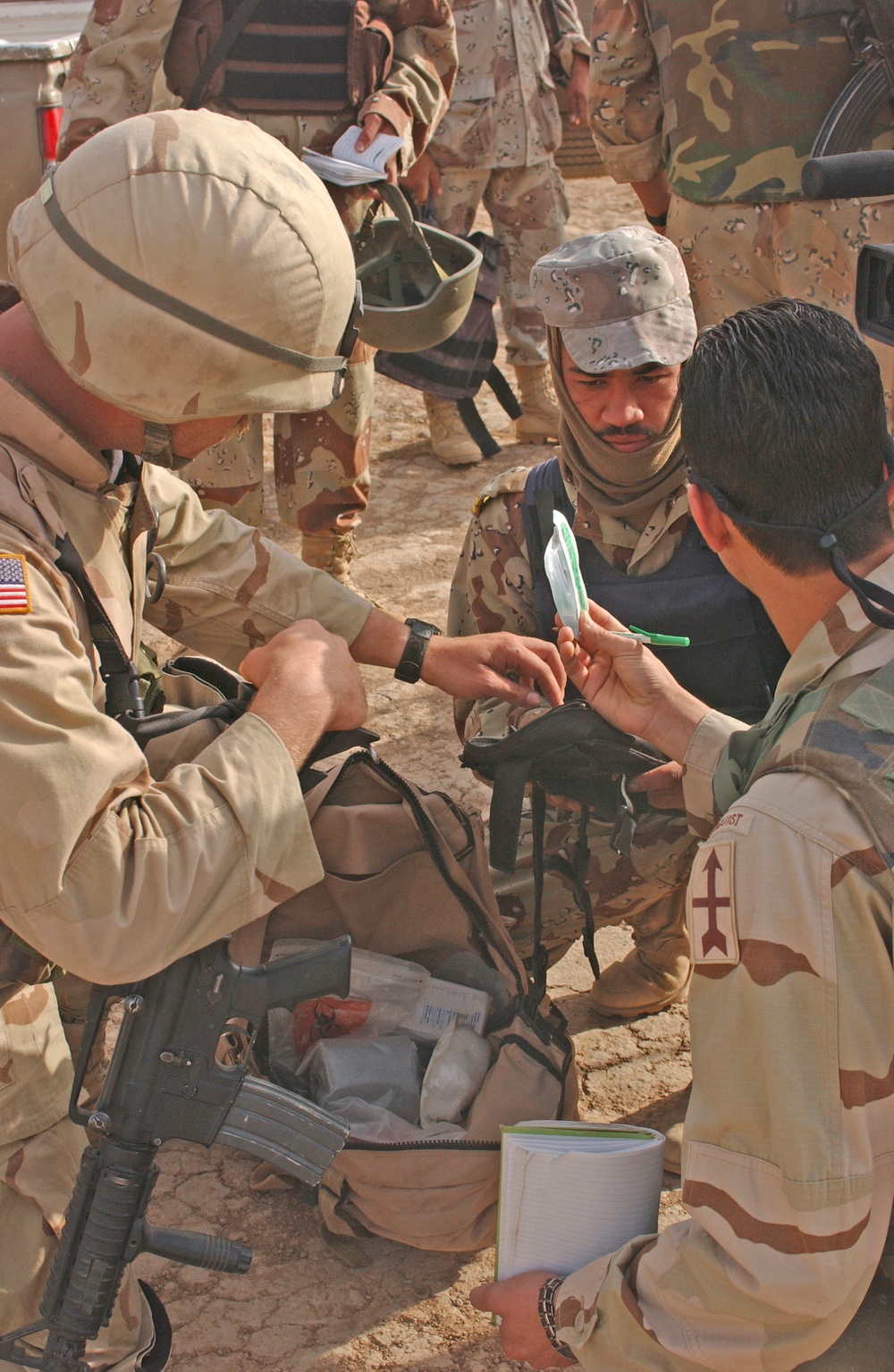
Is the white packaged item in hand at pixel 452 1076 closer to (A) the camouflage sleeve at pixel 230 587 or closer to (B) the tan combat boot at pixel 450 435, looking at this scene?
(A) the camouflage sleeve at pixel 230 587

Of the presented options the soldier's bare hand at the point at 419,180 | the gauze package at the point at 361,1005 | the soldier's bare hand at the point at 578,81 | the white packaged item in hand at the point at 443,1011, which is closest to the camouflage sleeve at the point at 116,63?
the soldier's bare hand at the point at 419,180

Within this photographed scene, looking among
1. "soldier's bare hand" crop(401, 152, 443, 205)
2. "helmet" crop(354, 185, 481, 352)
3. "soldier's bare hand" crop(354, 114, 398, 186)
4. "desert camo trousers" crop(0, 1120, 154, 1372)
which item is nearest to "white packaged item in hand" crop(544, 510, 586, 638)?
"desert camo trousers" crop(0, 1120, 154, 1372)

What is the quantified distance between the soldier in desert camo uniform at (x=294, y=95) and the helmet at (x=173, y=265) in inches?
90.8

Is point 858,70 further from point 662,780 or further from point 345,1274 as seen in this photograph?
point 345,1274

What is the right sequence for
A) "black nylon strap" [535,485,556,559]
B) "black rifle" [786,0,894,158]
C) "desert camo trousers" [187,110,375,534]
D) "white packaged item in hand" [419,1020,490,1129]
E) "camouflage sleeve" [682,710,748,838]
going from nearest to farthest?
"camouflage sleeve" [682,710,748,838], "white packaged item in hand" [419,1020,490,1129], "black nylon strap" [535,485,556,559], "black rifle" [786,0,894,158], "desert camo trousers" [187,110,375,534]

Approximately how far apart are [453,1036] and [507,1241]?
445 mm

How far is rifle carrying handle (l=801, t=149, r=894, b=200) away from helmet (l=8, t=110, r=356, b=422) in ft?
2.43

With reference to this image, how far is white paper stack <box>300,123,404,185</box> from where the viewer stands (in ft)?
13.1

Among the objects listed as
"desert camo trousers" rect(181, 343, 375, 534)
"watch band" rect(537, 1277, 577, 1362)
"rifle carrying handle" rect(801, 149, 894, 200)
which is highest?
"rifle carrying handle" rect(801, 149, 894, 200)

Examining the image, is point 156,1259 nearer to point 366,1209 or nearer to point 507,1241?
point 366,1209

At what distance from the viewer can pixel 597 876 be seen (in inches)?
113

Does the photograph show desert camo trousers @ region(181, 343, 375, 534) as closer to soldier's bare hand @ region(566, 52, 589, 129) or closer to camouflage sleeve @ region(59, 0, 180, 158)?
camouflage sleeve @ region(59, 0, 180, 158)

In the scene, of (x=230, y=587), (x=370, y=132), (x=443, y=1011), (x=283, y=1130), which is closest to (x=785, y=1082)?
(x=283, y=1130)

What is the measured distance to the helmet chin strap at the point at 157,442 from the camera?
6.57 ft
